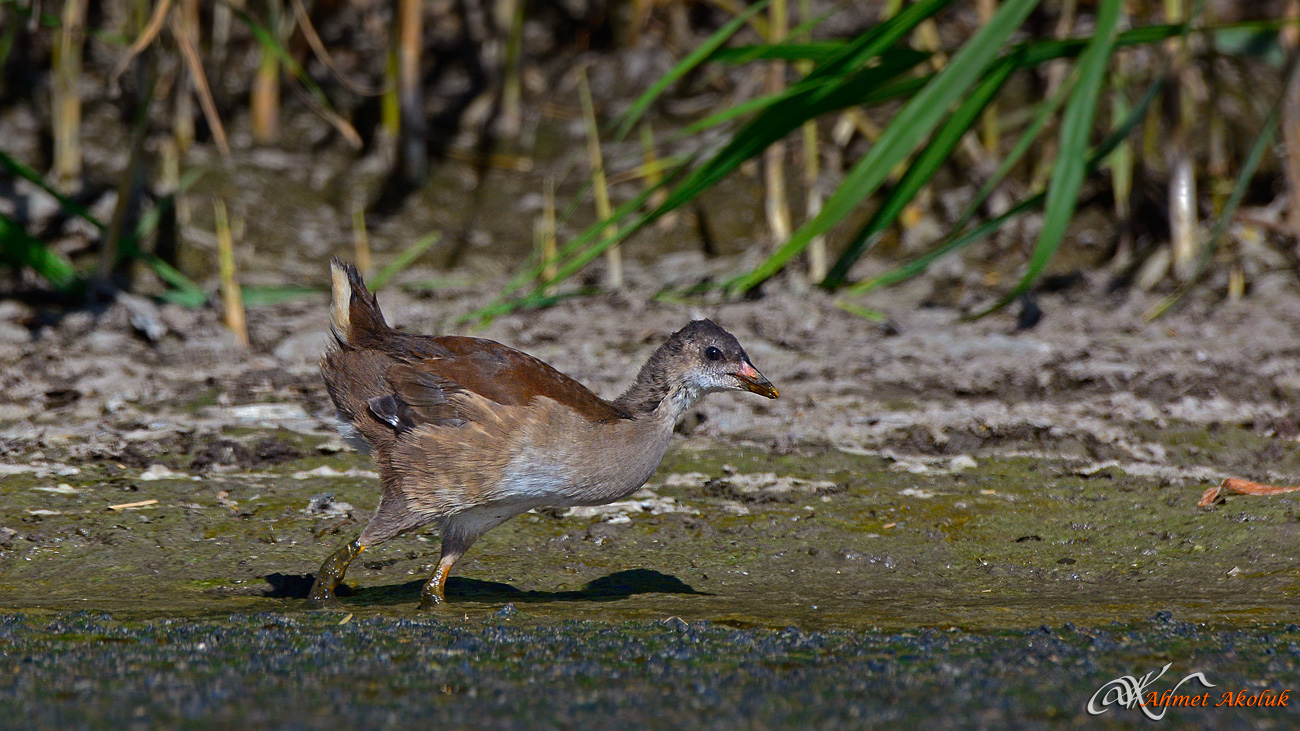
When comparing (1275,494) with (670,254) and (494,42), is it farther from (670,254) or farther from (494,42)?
(494,42)

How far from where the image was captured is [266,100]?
797cm

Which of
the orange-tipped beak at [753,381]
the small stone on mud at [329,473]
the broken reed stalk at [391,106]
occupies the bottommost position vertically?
the small stone on mud at [329,473]

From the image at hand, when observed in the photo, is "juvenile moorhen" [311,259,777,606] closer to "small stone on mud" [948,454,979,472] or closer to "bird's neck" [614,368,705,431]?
"bird's neck" [614,368,705,431]

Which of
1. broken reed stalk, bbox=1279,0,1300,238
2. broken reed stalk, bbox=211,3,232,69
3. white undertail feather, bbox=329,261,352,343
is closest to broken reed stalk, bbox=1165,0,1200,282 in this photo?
broken reed stalk, bbox=1279,0,1300,238

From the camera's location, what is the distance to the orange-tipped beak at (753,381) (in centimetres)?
449

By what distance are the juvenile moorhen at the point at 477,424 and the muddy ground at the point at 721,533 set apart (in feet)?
0.87

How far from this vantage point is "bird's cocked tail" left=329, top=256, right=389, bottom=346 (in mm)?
4445

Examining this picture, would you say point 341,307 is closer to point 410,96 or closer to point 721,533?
point 721,533

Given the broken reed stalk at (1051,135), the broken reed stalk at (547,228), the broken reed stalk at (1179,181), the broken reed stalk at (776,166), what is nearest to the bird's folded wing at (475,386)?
the broken reed stalk at (547,228)

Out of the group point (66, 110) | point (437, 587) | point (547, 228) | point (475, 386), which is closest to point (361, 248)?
point (547, 228)

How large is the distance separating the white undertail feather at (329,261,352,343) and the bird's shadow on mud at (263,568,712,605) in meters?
0.86

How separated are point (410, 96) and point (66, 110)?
1843 millimetres

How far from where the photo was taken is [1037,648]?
10.3 ft

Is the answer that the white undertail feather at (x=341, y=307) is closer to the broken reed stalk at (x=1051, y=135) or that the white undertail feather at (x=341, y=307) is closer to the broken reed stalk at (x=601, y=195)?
the broken reed stalk at (x=601, y=195)
